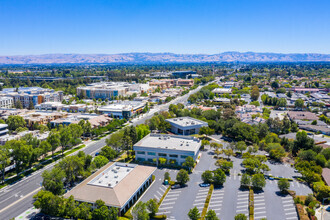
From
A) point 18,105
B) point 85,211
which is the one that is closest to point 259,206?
point 85,211

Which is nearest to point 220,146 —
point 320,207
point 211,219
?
point 320,207

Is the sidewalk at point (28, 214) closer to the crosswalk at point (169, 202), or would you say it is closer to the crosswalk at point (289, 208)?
the crosswalk at point (169, 202)

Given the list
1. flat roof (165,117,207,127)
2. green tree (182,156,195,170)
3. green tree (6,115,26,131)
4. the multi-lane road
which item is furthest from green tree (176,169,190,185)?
green tree (6,115,26,131)

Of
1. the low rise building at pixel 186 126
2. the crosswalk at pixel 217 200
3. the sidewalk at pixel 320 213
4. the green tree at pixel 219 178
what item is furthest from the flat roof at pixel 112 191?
the low rise building at pixel 186 126

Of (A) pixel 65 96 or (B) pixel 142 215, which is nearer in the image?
(B) pixel 142 215

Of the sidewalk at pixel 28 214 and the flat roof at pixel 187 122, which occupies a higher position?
the flat roof at pixel 187 122

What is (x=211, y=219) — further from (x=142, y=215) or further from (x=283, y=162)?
(x=283, y=162)

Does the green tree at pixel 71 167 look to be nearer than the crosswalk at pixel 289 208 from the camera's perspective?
No

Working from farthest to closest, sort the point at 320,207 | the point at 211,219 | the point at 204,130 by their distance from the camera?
the point at 204,130, the point at 320,207, the point at 211,219
